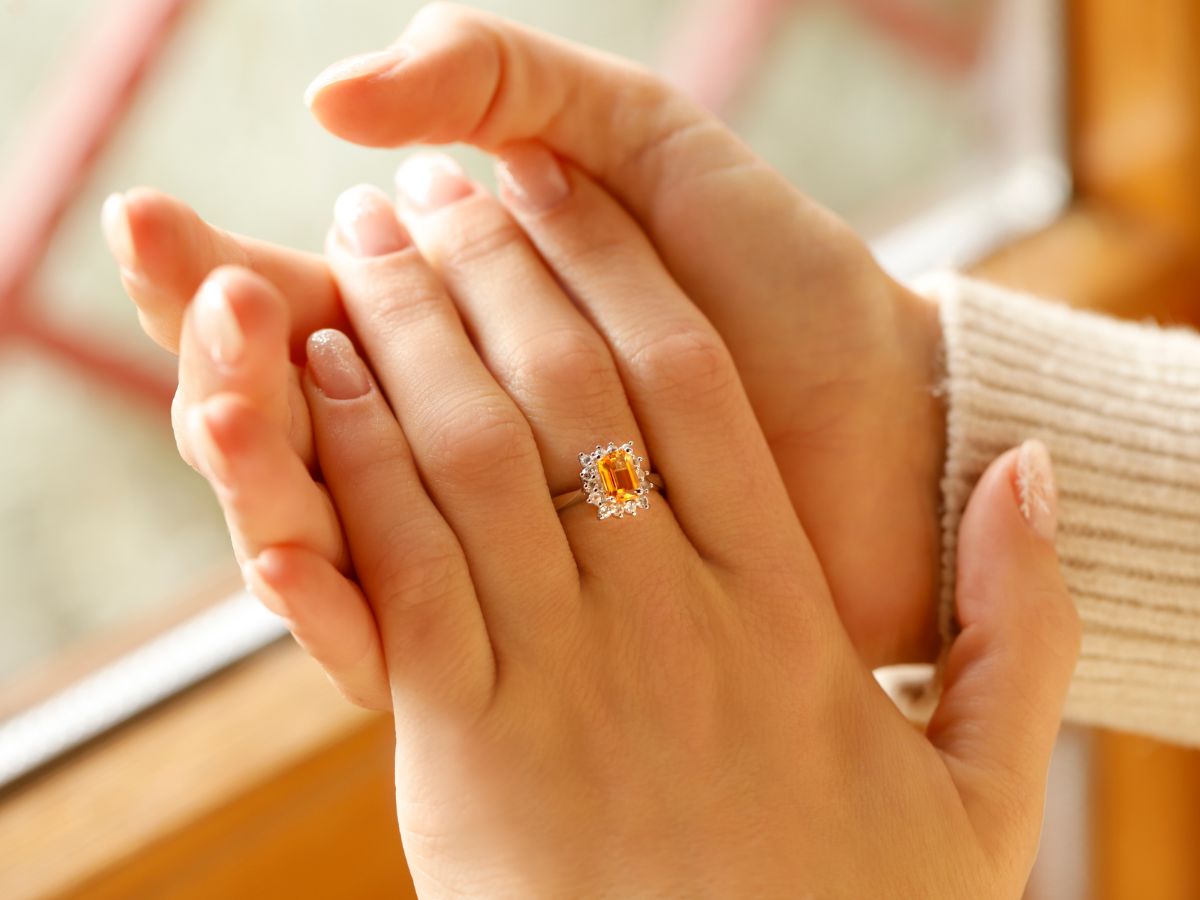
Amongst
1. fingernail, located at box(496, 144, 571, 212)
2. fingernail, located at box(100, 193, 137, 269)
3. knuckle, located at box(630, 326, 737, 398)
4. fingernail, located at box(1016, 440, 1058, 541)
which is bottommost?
fingernail, located at box(1016, 440, 1058, 541)

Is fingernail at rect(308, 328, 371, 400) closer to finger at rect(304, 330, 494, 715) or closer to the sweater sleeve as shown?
finger at rect(304, 330, 494, 715)

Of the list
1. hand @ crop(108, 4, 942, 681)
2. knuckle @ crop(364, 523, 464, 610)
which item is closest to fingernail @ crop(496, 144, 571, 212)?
hand @ crop(108, 4, 942, 681)

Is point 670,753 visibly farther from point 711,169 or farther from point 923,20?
point 923,20

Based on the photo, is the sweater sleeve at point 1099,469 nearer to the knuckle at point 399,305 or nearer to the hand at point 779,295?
the hand at point 779,295

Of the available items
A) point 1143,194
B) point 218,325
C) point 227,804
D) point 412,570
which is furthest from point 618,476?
point 1143,194

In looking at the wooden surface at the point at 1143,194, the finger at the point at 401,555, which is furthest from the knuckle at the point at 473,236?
the wooden surface at the point at 1143,194

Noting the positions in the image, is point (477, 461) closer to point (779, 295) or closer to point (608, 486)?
point (608, 486)
